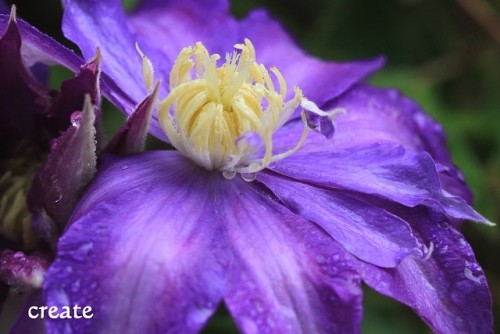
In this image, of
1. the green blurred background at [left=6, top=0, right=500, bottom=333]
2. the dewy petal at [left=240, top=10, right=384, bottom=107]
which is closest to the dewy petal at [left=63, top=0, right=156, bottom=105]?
the dewy petal at [left=240, top=10, right=384, bottom=107]

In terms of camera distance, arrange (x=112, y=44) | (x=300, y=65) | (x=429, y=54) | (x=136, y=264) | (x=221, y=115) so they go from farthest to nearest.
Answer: (x=429, y=54) < (x=300, y=65) < (x=112, y=44) < (x=221, y=115) < (x=136, y=264)

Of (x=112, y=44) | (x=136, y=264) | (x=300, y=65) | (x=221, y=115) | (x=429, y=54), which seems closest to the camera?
(x=136, y=264)

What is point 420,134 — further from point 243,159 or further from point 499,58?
point 499,58

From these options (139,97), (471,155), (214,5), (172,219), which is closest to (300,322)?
(172,219)

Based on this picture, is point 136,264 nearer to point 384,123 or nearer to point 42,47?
point 42,47

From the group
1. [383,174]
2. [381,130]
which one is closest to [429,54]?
[381,130]

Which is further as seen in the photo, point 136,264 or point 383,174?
point 383,174

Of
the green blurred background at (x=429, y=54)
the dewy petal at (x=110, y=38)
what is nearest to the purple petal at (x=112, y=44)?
the dewy petal at (x=110, y=38)
